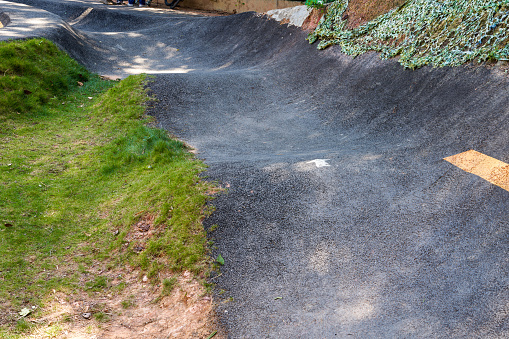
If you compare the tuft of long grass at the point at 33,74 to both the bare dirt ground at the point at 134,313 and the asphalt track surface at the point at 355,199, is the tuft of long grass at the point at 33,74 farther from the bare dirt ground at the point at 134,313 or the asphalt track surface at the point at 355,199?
the bare dirt ground at the point at 134,313

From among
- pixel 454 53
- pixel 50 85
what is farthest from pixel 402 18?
pixel 50 85

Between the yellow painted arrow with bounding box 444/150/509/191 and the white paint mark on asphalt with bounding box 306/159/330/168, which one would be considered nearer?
the yellow painted arrow with bounding box 444/150/509/191

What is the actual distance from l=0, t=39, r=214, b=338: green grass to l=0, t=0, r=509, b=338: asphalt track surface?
453 mm

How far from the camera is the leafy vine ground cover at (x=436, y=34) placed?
6289 mm

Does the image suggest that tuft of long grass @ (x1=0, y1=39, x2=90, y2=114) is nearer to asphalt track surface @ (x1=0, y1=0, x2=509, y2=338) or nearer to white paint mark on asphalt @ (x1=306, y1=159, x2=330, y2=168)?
asphalt track surface @ (x1=0, y1=0, x2=509, y2=338)

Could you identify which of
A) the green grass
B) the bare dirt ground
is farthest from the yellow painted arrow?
the bare dirt ground

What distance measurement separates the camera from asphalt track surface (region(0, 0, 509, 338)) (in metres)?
3.36

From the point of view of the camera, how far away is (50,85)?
30.0 ft

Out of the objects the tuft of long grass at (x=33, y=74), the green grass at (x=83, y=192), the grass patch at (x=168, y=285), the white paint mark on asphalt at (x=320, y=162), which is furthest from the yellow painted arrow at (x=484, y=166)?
the tuft of long grass at (x=33, y=74)

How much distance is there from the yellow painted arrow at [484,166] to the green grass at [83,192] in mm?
3409

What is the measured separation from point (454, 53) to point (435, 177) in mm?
3167

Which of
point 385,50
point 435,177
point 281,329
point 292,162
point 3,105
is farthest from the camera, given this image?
point 385,50

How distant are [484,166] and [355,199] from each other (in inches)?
65.8

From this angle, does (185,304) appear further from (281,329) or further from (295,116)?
(295,116)
